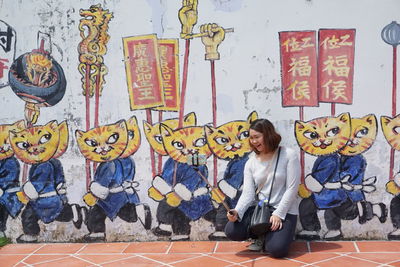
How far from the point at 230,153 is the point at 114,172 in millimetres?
1156

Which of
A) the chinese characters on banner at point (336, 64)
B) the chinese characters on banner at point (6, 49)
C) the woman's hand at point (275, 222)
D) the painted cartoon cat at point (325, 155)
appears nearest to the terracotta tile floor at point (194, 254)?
the woman's hand at point (275, 222)

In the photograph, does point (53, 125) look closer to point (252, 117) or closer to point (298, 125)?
point (252, 117)

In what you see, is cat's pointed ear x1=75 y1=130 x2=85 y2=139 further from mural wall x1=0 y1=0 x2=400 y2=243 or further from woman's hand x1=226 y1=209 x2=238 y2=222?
woman's hand x1=226 y1=209 x2=238 y2=222

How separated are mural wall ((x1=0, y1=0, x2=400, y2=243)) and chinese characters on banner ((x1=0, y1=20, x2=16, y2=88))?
1 cm

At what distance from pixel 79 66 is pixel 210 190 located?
1764mm

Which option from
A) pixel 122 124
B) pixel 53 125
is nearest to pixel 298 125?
pixel 122 124

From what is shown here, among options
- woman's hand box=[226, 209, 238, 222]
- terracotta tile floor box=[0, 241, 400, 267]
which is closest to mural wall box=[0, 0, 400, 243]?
terracotta tile floor box=[0, 241, 400, 267]

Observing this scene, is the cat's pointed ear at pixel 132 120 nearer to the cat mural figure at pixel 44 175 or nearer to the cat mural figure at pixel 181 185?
the cat mural figure at pixel 181 185

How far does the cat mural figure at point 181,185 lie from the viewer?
178 inches

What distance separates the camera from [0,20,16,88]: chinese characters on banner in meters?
4.70

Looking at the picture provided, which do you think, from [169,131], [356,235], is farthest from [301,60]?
[356,235]

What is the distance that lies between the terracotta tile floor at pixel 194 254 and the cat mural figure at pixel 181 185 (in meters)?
0.23

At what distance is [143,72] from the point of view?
4559 mm

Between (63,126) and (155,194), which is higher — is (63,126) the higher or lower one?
the higher one
